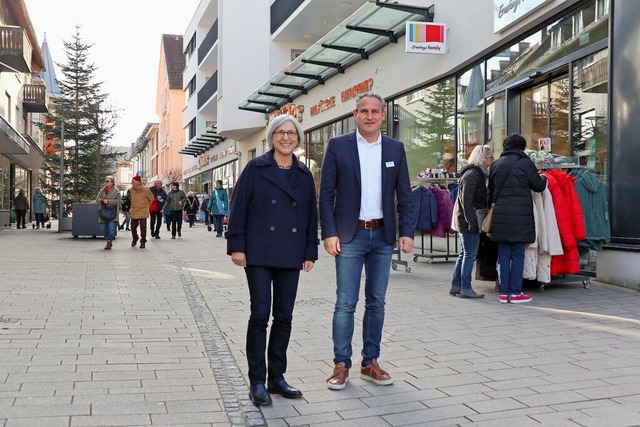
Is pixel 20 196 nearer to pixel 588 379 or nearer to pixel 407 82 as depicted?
pixel 407 82

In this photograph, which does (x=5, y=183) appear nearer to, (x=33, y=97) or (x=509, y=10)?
(x=33, y=97)

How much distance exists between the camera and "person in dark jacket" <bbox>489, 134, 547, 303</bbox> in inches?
305

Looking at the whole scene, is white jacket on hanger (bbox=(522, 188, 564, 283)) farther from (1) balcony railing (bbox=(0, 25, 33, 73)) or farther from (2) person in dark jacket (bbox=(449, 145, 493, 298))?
(1) balcony railing (bbox=(0, 25, 33, 73))

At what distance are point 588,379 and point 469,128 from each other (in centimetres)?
986

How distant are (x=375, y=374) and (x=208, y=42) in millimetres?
37662

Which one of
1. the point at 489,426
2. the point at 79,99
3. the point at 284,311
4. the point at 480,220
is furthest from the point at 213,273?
the point at 79,99

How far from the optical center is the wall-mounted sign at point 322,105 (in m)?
22.1

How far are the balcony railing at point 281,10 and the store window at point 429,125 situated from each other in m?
7.67

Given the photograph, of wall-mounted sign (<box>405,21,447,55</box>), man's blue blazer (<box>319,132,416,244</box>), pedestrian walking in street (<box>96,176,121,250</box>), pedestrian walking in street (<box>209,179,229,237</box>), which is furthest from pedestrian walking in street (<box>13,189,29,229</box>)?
man's blue blazer (<box>319,132,416,244</box>)

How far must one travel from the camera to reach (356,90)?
19.6 metres

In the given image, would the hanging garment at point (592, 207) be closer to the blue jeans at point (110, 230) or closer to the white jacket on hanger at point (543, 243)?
the white jacket on hanger at point (543, 243)

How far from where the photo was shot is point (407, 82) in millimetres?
16312

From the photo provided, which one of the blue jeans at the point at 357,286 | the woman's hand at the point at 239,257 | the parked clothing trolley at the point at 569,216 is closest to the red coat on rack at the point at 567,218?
the parked clothing trolley at the point at 569,216

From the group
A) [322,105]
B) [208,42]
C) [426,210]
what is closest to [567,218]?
[426,210]
